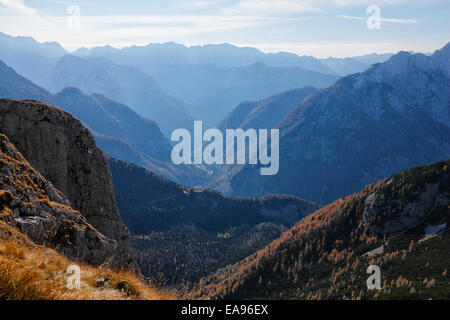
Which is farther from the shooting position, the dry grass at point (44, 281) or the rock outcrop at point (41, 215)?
the rock outcrop at point (41, 215)

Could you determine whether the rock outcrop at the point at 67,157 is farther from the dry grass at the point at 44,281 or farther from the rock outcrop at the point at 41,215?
the dry grass at the point at 44,281

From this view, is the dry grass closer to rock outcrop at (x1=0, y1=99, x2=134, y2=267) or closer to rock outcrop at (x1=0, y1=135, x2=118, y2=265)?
rock outcrop at (x1=0, y1=135, x2=118, y2=265)

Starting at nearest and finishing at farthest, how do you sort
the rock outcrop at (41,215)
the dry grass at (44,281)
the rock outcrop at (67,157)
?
the dry grass at (44,281), the rock outcrop at (41,215), the rock outcrop at (67,157)

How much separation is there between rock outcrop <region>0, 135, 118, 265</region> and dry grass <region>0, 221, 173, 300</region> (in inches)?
123

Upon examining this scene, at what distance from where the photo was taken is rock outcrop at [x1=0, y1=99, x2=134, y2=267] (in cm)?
3117

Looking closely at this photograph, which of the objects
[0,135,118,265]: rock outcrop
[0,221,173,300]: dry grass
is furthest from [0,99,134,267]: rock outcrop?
[0,221,173,300]: dry grass

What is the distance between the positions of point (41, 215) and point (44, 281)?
11.7m

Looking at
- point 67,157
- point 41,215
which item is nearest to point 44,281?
point 41,215

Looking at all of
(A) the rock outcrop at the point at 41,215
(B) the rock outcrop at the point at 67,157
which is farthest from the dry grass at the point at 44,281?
(B) the rock outcrop at the point at 67,157

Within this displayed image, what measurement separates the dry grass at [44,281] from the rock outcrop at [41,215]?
313 centimetres

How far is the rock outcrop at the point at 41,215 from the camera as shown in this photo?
Answer: 672 inches

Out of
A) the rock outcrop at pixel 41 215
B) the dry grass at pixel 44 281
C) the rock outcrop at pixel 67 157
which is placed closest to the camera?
the dry grass at pixel 44 281

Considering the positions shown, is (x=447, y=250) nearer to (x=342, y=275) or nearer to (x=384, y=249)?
(x=384, y=249)

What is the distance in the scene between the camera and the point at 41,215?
62.4 ft
